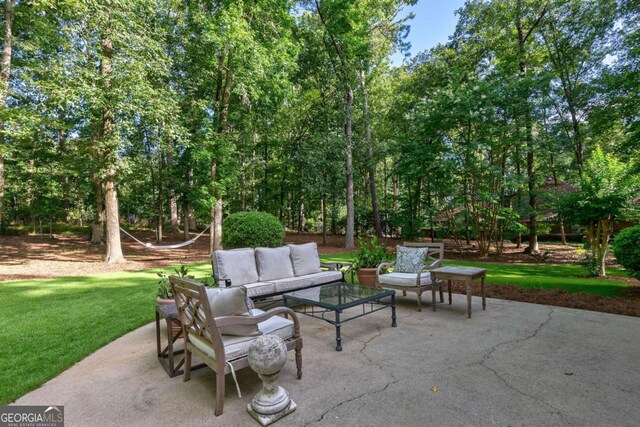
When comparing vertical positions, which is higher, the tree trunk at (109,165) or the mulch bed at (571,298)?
the tree trunk at (109,165)

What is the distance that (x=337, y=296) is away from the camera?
3535mm

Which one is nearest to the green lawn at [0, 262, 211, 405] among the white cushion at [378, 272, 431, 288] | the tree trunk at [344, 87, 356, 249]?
the white cushion at [378, 272, 431, 288]

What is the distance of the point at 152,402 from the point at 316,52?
12995mm

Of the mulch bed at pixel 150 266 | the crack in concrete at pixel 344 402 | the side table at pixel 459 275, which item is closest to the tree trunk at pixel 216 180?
the mulch bed at pixel 150 266

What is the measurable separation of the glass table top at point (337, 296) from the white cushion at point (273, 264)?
700 mm

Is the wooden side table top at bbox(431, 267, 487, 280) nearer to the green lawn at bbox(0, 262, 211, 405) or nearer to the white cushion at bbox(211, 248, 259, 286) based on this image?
the white cushion at bbox(211, 248, 259, 286)

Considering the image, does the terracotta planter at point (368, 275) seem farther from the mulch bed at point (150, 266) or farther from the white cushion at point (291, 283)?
the mulch bed at point (150, 266)

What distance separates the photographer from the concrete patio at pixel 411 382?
1887 mm

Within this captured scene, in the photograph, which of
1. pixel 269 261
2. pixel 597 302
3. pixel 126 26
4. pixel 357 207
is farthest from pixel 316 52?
pixel 597 302

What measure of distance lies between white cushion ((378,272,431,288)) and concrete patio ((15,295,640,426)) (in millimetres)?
736

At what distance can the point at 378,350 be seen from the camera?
2.90m

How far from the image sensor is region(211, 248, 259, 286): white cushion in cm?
394

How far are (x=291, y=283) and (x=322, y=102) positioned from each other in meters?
10.6

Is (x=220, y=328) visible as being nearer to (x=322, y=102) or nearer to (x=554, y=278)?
(x=554, y=278)
